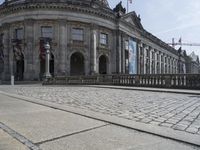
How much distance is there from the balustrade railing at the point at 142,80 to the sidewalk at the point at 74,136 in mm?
15153

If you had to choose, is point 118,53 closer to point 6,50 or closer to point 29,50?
point 29,50

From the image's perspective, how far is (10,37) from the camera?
47906mm

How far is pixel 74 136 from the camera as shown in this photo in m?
5.80

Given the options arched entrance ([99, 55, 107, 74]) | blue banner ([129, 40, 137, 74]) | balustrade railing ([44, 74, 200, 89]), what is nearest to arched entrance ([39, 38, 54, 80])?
balustrade railing ([44, 74, 200, 89])

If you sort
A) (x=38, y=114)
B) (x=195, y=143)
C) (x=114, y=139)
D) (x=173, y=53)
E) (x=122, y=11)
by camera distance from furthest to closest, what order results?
(x=173, y=53)
(x=122, y=11)
(x=38, y=114)
(x=114, y=139)
(x=195, y=143)

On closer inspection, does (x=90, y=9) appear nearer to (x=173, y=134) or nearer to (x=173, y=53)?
(x=173, y=134)

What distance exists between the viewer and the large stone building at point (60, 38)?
45219 mm

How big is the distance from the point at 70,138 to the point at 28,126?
1.73 meters

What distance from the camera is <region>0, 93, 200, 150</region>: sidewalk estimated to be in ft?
16.6

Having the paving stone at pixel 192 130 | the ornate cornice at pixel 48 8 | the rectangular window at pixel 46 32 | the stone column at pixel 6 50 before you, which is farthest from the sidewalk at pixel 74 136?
the stone column at pixel 6 50

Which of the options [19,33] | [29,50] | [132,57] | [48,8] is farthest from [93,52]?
[132,57]

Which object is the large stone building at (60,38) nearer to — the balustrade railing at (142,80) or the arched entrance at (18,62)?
the arched entrance at (18,62)

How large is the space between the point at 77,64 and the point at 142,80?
87.7 ft

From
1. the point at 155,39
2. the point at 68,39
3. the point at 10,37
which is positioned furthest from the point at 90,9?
the point at 155,39
